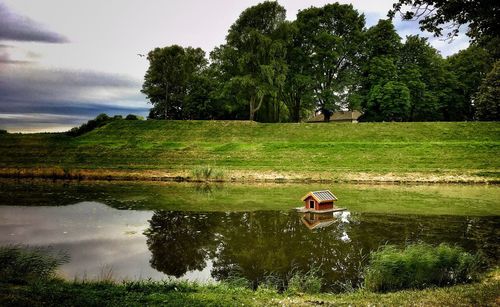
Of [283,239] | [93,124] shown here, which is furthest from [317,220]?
[93,124]

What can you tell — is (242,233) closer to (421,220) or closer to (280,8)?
(421,220)

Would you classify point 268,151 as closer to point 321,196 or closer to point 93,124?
point 321,196

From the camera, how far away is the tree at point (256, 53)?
6003 cm

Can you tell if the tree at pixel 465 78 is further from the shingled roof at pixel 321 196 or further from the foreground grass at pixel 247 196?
the shingled roof at pixel 321 196

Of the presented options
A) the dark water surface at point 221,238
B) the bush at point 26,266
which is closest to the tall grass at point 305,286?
the dark water surface at point 221,238

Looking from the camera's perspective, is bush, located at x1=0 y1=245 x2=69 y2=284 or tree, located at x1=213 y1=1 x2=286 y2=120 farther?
tree, located at x1=213 y1=1 x2=286 y2=120

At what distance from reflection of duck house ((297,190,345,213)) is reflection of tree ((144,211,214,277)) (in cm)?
604

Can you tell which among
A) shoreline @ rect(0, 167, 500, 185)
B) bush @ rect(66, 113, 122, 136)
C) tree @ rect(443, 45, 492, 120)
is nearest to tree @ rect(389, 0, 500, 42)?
shoreline @ rect(0, 167, 500, 185)

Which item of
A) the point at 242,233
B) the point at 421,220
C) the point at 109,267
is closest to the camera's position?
the point at 109,267

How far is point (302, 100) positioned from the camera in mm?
67625

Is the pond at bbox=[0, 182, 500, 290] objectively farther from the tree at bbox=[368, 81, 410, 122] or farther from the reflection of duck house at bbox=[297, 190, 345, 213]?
the tree at bbox=[368, 81, 410, 122]

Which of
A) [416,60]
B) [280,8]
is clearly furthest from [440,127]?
[280,8]

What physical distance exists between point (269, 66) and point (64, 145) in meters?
30.8

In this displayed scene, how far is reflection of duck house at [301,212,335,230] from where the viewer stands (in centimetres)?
1897
